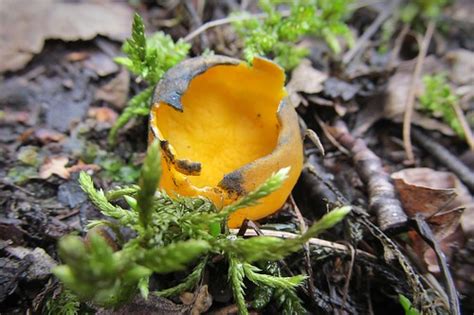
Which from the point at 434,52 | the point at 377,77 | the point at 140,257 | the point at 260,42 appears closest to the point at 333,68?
the point at 377,77

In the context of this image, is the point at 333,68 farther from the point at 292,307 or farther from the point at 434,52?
the point at 292,307

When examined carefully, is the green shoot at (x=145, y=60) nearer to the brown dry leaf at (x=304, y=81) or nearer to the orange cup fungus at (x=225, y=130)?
the orange cup fungus at (x=225, y=130)

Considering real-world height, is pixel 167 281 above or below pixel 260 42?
below

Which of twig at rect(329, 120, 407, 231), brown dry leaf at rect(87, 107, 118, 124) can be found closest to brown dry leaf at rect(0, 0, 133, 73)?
brown dry leaf at rect(87, 107, 118, 124)

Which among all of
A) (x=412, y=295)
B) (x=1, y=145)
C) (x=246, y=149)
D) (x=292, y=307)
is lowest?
(x=412, y=295)

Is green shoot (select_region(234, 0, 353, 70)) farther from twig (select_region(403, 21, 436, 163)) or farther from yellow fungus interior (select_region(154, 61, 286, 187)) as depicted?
twig (select_region(403, 21, 436, 163))

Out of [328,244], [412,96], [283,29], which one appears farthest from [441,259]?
[283,29]
